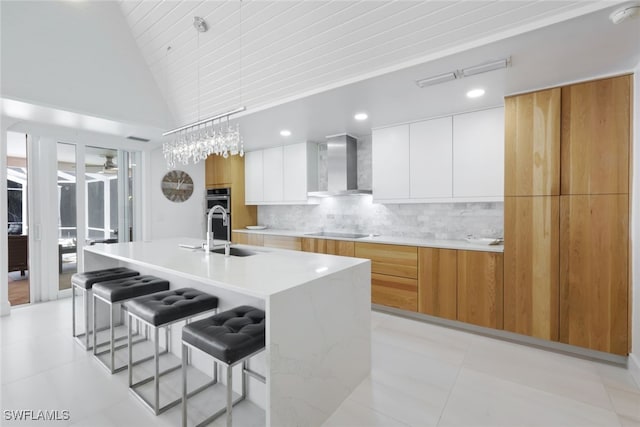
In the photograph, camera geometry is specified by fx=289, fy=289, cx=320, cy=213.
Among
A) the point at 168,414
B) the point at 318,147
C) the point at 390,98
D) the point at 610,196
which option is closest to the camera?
the point at 168,414

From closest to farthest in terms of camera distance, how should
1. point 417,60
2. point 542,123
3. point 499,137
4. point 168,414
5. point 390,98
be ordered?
point 168,414 → point 417,60 → point 542,123 → point 390,98 → point 499,137

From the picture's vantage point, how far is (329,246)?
13.2 feet

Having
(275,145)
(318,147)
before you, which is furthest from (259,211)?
(318,147)

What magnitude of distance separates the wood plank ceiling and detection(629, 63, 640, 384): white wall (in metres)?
1.13

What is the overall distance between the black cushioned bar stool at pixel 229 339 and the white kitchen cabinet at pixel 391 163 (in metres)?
2.49

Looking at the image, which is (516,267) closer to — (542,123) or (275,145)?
(542,123)

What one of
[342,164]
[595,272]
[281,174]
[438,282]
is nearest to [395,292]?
[438,282]

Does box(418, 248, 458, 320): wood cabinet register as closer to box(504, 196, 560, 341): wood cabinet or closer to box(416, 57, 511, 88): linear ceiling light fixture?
box(504, 196, 560, 341): wood cabinet

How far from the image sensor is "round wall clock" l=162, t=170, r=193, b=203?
5177 mm

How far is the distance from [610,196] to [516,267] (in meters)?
0.89

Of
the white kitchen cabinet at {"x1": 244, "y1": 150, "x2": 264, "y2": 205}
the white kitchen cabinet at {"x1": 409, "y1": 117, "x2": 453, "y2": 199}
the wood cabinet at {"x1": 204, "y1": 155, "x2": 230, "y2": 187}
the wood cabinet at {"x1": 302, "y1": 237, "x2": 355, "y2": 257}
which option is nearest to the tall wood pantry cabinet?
the white kitchen cabinet at {"x1": 409, "y1": 117, "x2": 453, "y2": 199}

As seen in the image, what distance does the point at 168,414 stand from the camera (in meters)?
1.78

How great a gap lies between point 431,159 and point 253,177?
319 cm

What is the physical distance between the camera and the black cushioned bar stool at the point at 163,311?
1.81 m
